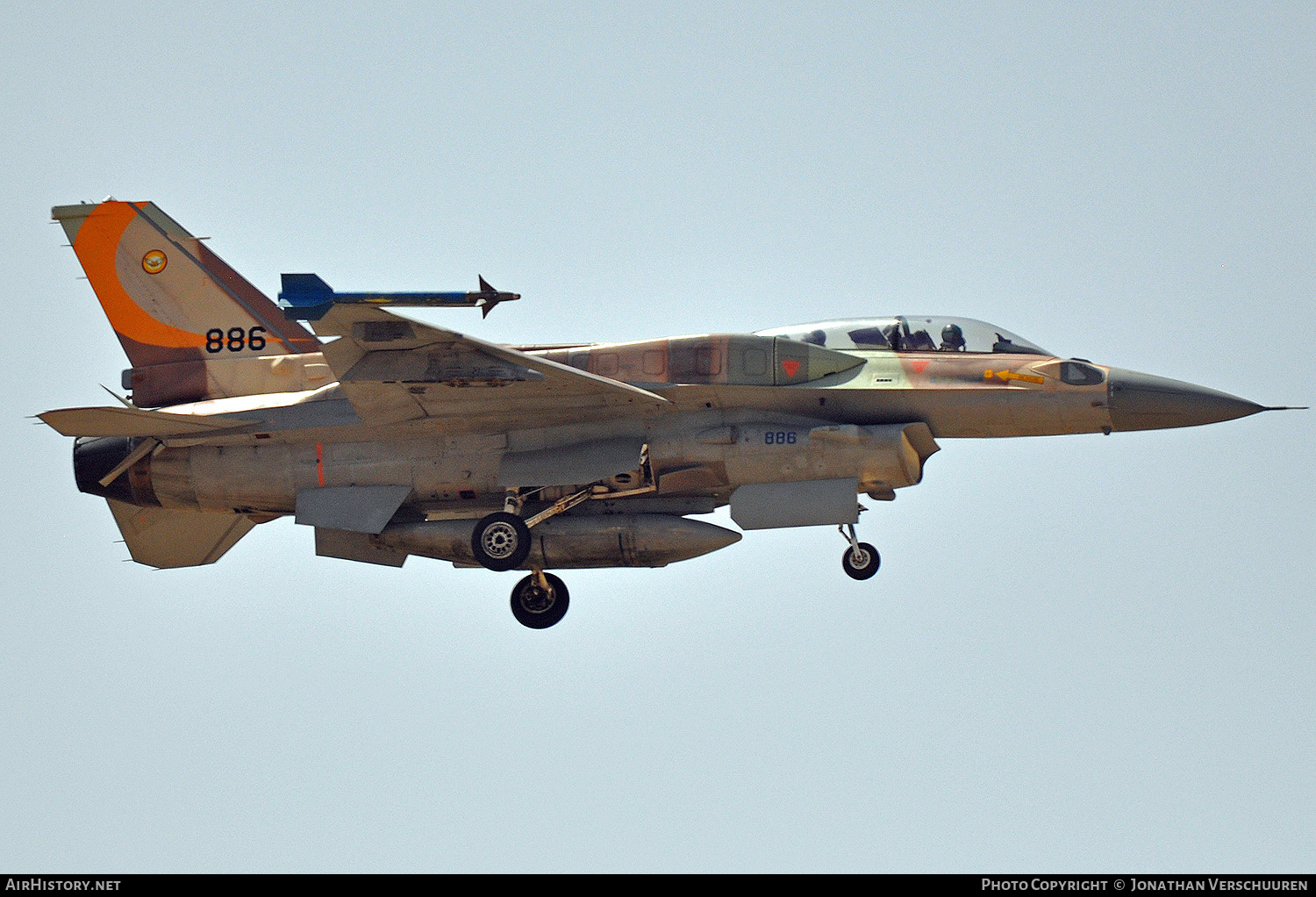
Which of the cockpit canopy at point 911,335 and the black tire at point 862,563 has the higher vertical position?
the cockpit canopy at point 911,335

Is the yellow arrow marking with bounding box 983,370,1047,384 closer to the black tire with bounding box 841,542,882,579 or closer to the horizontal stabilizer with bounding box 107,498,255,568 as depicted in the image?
the black tire with bounding box 841,542,882,579

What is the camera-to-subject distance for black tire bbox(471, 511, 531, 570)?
2378 centimetres

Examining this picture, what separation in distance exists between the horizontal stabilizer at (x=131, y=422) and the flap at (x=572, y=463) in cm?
335

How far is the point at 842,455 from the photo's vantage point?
23016mm

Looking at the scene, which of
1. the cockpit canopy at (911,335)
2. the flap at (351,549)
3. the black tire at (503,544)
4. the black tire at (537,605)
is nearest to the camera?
the cockpit canopy at (911,335)

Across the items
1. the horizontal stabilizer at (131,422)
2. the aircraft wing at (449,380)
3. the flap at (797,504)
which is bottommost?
the flap at (797,504)

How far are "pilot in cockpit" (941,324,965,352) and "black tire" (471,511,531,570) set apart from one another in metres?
5.40

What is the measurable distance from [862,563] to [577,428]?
370 cm

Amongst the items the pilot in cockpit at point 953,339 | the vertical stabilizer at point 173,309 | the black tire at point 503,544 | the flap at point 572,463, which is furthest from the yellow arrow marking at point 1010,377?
the vertical stabilizer at point 173,309

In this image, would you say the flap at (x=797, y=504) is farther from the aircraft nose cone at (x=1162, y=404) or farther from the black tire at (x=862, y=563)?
the aircraft nose cone at (x=1162, y=404)

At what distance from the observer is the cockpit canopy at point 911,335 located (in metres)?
23.6

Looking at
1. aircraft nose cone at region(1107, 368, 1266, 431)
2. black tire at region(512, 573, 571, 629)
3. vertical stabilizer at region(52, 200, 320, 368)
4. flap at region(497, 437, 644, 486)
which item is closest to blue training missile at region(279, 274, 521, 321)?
flap at region(497, 437, 644, 486)

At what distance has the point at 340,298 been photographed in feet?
71.0
